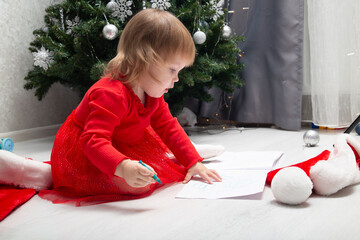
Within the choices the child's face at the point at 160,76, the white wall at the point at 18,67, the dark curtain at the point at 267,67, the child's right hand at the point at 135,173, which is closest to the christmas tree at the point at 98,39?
the white wall at the point at 18,67

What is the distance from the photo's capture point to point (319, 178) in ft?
2.71

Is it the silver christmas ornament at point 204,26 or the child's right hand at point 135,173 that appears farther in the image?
the silver christmas ornament at point 204,26

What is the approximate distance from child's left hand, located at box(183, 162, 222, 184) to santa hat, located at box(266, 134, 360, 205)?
131 mm

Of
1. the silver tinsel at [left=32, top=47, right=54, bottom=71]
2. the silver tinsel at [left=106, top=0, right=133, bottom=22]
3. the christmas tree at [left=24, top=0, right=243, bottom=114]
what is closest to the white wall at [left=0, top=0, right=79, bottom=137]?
the christmas tree at [left=24, top=0, right=243, bottom=114]

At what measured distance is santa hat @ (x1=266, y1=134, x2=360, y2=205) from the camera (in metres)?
0.77

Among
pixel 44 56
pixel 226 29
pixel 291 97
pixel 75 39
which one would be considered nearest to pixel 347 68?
pixel 291 97

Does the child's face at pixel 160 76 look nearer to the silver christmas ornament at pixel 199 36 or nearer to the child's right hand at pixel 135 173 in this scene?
the child's right hand at pixel 135 173

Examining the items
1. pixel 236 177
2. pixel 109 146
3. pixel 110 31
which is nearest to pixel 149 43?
pixel 109 146

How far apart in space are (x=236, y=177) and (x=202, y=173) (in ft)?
0.28

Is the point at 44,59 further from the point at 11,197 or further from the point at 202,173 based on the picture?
the point at 202,173

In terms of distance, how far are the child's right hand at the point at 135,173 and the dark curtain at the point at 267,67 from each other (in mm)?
1248

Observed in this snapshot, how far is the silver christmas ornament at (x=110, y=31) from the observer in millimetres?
1438

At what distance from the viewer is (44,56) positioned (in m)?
1.57

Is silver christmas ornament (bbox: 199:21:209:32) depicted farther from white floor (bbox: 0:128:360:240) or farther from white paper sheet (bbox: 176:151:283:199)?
white floor (bbox: 0:128:360:240)
